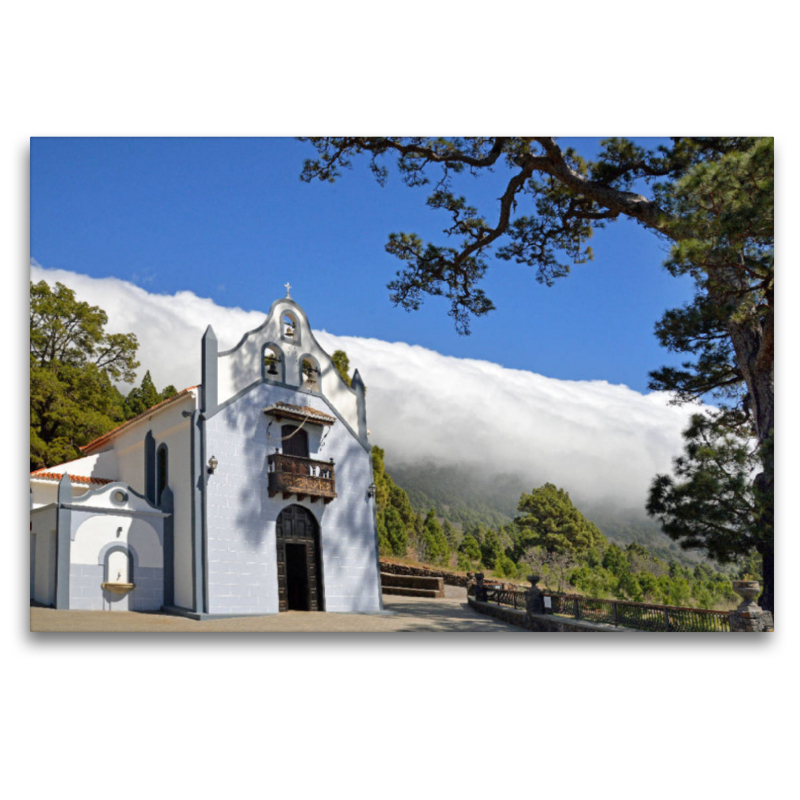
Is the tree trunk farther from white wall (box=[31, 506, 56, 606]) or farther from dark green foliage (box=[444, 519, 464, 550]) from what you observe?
white wall (box=[31, 506, 56, 606])

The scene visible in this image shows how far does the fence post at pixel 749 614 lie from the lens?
548 cm

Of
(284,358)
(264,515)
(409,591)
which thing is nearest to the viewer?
(264,515)

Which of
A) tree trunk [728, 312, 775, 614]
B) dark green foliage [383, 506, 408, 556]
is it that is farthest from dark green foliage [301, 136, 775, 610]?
dark green foliage [383, 506, 408, 556]

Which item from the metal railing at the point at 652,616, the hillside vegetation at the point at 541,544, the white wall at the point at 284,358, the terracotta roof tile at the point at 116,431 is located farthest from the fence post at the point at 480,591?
the terracotta roof tile at the point at 116,431

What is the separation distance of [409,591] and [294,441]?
1675 mm

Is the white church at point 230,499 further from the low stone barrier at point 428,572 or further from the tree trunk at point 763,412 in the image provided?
the tree trunk at point 763,412

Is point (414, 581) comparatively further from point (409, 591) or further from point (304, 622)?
point (304, 622)

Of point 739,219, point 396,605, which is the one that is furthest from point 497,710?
point 739,219

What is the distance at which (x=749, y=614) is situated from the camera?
5.48 metres

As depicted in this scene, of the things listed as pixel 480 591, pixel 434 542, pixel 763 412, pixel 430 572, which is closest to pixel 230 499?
pixel 434 542

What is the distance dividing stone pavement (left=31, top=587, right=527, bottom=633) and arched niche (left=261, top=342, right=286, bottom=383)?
196 cm

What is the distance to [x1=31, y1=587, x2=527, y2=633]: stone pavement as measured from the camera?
16.8 feet

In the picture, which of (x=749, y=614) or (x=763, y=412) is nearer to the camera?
(x=749, y=614)
